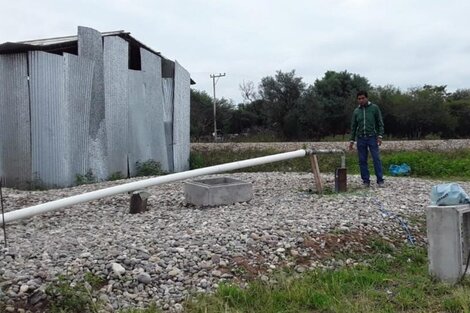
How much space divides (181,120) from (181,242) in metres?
10.9

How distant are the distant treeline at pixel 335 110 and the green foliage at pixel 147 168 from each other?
2189cm

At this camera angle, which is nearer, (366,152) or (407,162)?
(366,152)

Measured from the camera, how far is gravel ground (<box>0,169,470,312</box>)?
4230 mm

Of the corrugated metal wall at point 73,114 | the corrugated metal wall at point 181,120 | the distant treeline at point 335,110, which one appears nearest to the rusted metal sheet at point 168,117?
the corrugated metal wall at point 181,120

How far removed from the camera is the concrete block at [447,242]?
439 cm

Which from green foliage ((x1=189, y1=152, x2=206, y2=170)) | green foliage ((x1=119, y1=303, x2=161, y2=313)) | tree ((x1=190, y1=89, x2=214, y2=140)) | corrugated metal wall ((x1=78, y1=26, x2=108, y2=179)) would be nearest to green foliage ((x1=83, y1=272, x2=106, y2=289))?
green foliage ((x1=119, y1=303, x2=161, y2=313))

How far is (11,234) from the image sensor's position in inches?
236

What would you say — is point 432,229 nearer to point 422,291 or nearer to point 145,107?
point 422,291

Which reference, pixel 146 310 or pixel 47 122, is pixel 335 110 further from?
pixel 146 310

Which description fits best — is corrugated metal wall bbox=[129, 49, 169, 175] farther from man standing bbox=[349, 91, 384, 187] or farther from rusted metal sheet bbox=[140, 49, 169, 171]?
man standing bbox=[349, 91, 384, 187]

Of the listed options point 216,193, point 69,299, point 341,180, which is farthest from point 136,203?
point 341,180

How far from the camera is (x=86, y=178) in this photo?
11.4m

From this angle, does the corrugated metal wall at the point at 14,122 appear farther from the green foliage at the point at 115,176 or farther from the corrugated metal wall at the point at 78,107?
the green foliage at the point at 115,176

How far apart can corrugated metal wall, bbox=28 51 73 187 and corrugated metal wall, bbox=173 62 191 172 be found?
471cm
